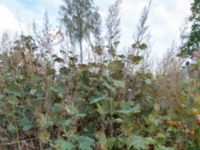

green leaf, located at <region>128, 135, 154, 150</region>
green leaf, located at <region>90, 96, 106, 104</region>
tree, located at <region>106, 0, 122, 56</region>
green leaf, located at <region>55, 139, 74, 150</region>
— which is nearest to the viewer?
green leaf, located at <region>55, 139, 74, 150</region>

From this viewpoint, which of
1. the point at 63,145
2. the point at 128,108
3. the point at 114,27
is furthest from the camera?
the point at 114,27

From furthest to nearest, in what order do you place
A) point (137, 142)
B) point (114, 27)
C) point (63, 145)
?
point (114, 27)
point (137, 142)
point (63, 145)

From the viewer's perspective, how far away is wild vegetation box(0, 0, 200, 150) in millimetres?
1764

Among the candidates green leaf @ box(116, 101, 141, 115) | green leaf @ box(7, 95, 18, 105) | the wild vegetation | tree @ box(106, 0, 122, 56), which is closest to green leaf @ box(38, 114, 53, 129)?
the wild vegetation

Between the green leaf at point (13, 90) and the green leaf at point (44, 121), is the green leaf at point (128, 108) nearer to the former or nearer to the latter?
the green leaf at point (44, 121)

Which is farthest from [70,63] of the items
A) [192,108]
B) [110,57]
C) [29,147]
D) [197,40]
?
[197,40]

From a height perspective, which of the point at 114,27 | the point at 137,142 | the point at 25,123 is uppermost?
the point at 114,27

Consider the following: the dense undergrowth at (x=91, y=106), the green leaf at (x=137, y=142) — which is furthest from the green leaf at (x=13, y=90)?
the green leaf at (x=137, y=142)

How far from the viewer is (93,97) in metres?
1.91

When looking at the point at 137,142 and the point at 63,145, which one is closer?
the point at 63,145

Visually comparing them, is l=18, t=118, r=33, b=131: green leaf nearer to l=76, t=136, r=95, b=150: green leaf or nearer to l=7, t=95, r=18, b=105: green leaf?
l=7, t=95, r=18, b=105: green leaf

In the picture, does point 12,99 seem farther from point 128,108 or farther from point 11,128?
point 128,108

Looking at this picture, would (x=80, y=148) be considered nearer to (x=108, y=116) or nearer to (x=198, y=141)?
(x=108, y=116)

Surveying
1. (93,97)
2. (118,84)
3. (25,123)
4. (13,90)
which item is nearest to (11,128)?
(25,123)
